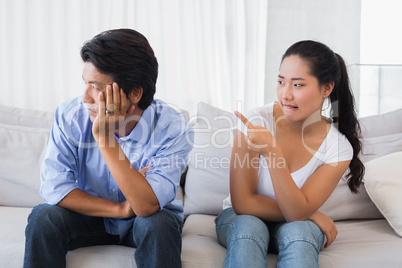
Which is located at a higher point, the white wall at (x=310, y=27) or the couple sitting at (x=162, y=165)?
the white wall at (x=310, y=27)

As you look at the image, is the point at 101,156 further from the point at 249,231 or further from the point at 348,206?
the point at 348,206

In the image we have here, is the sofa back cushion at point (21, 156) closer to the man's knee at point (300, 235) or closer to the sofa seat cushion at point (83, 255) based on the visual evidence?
the sofa seat cushion at point (83, 255)

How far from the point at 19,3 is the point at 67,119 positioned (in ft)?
5.09

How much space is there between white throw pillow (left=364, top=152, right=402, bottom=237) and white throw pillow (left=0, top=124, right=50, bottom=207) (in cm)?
137

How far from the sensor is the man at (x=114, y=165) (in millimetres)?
1344

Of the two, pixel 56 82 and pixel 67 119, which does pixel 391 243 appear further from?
pixel 56 82

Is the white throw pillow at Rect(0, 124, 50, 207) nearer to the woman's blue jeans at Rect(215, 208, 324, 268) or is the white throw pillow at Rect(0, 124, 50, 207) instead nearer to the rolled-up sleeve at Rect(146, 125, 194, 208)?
the rolled-up sleeve at Rect(146, 125, 194, 208)

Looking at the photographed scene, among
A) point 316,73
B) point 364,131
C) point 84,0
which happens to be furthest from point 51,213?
point 84,0

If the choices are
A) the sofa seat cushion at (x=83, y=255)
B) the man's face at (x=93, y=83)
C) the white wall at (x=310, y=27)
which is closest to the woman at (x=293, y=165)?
the sofa seat cushion at (x=83, y=255)

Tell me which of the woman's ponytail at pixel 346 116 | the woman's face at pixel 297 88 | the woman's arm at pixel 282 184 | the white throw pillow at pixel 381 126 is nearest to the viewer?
the woman's arm at pixel 282 184

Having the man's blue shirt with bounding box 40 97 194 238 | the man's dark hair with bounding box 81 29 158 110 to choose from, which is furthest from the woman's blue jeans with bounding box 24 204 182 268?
the man's dark hair with bounding box 81 29 158 110

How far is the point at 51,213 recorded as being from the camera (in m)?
1.38

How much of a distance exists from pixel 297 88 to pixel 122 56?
0.62 metres

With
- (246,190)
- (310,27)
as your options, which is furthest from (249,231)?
(310,27)
